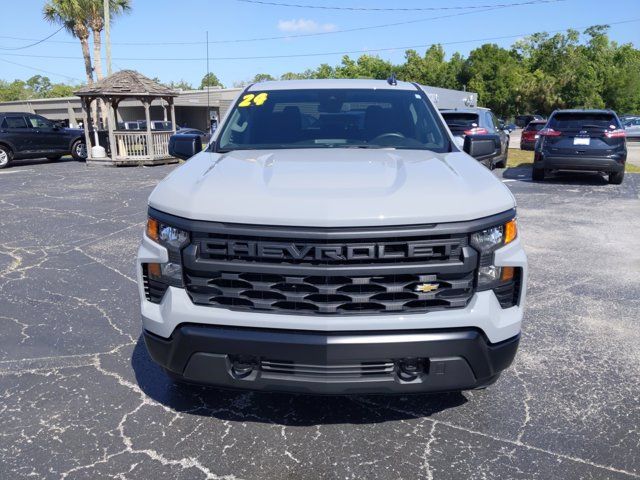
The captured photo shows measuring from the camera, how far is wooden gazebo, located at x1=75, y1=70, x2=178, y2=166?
19.0 metres

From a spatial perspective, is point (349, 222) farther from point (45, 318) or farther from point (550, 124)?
point (550, 124)

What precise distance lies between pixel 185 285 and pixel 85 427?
1.13m

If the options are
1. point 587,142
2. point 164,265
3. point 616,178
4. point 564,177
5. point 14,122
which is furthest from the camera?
point 14,122

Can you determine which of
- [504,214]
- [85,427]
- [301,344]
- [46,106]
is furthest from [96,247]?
[46,106]

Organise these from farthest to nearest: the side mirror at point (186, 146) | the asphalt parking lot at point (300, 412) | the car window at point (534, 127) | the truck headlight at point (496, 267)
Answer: the car window at point (534, 127) < the side mirror at point (186, 146) < the asphalt parking lot at point (300, 412) < the truck headlight at point (496, 267)

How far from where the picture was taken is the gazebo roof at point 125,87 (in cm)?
1906

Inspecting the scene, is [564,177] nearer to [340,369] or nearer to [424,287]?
[424,287]

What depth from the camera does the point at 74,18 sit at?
2830cm

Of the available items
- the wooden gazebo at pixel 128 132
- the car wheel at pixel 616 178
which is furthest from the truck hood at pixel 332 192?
the wooden gazebo at pixel 128 132

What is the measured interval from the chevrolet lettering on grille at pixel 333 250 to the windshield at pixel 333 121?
55.1 inches

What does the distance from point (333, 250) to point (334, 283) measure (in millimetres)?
164

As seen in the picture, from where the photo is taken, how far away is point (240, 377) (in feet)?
8.57

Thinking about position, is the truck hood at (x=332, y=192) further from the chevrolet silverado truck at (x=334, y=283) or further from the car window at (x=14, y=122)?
the car window at (x=14, y=122)

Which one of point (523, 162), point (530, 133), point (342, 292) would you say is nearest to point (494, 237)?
point (342, 292)
